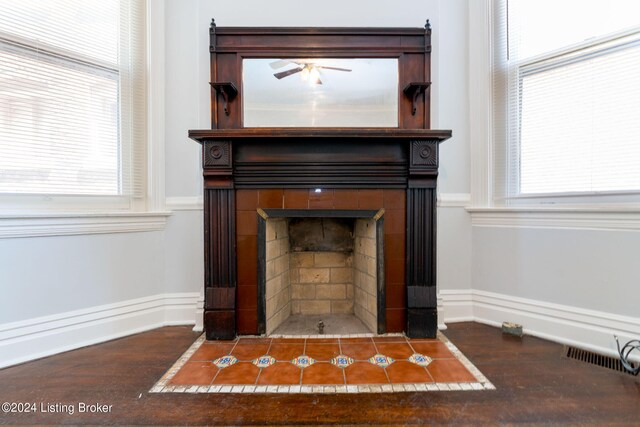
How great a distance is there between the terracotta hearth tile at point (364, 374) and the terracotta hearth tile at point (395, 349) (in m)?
0.18

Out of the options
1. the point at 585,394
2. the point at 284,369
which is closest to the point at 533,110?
the point at 585,394

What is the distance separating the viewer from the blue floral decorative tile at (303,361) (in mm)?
1687

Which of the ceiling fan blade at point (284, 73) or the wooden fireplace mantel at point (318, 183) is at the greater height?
the ceiling fan blade at point (284, 73)

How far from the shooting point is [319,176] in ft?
6.64

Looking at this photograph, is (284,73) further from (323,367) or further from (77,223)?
(323,367)

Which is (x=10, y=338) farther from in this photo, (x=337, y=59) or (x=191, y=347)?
(x=337, y=59)

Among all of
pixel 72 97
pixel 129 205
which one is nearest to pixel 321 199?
pixel 129 205

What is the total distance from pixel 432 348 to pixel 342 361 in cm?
62

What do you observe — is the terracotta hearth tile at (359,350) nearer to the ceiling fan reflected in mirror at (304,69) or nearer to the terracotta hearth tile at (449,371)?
the terracotta hearth tile at (449,371)

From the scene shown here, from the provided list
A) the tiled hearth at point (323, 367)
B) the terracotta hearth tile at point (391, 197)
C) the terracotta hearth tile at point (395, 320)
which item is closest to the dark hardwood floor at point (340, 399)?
the tiled hearth at point (323, 367)

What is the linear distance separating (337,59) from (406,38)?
0.54 metres

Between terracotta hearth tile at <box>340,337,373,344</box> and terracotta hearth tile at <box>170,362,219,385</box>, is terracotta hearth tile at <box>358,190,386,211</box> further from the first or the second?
terracotta hearth tile at <box>170,362,219,385</box>

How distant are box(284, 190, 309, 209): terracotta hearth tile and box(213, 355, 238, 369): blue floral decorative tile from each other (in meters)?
1.02

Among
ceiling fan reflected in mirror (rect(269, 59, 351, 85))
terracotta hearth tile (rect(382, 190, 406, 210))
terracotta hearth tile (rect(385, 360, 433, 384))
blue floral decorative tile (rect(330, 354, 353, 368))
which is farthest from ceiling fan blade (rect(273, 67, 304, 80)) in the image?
terracotta hearth tile (rect(385, 360, 433, 384))
